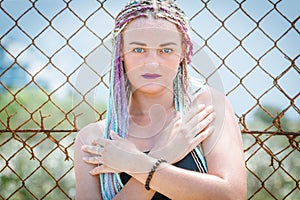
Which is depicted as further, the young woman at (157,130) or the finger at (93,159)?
the finger at (93,159)

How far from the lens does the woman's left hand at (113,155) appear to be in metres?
1.68

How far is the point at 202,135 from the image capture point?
5.61 ft

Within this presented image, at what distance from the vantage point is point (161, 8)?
179cm

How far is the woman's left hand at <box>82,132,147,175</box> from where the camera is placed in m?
1.68

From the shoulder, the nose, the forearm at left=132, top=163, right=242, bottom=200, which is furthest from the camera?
the shoulder

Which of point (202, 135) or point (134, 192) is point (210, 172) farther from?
point (134, 192)

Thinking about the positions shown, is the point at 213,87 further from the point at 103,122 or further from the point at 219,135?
the point at 103,122

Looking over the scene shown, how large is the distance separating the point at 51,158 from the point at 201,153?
11.8ft

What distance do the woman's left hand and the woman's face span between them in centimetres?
21

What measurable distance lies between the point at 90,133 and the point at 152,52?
39 cm

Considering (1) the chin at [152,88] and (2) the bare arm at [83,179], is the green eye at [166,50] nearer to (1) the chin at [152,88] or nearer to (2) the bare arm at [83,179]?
(1) the chin at [152,88]

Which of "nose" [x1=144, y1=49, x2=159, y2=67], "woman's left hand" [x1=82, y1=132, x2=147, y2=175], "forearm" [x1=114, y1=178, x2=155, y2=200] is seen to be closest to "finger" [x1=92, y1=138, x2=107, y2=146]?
"woman's left hand" [x1=82, y1=132, x2=147, y2=175]

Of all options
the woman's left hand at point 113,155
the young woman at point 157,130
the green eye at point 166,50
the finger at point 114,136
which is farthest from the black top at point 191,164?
the green eye at point 166,50

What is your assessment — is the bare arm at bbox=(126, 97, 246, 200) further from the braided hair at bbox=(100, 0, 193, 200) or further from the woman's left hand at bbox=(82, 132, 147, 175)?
the braided hair at bbox=(100, 0, 193, 200)
